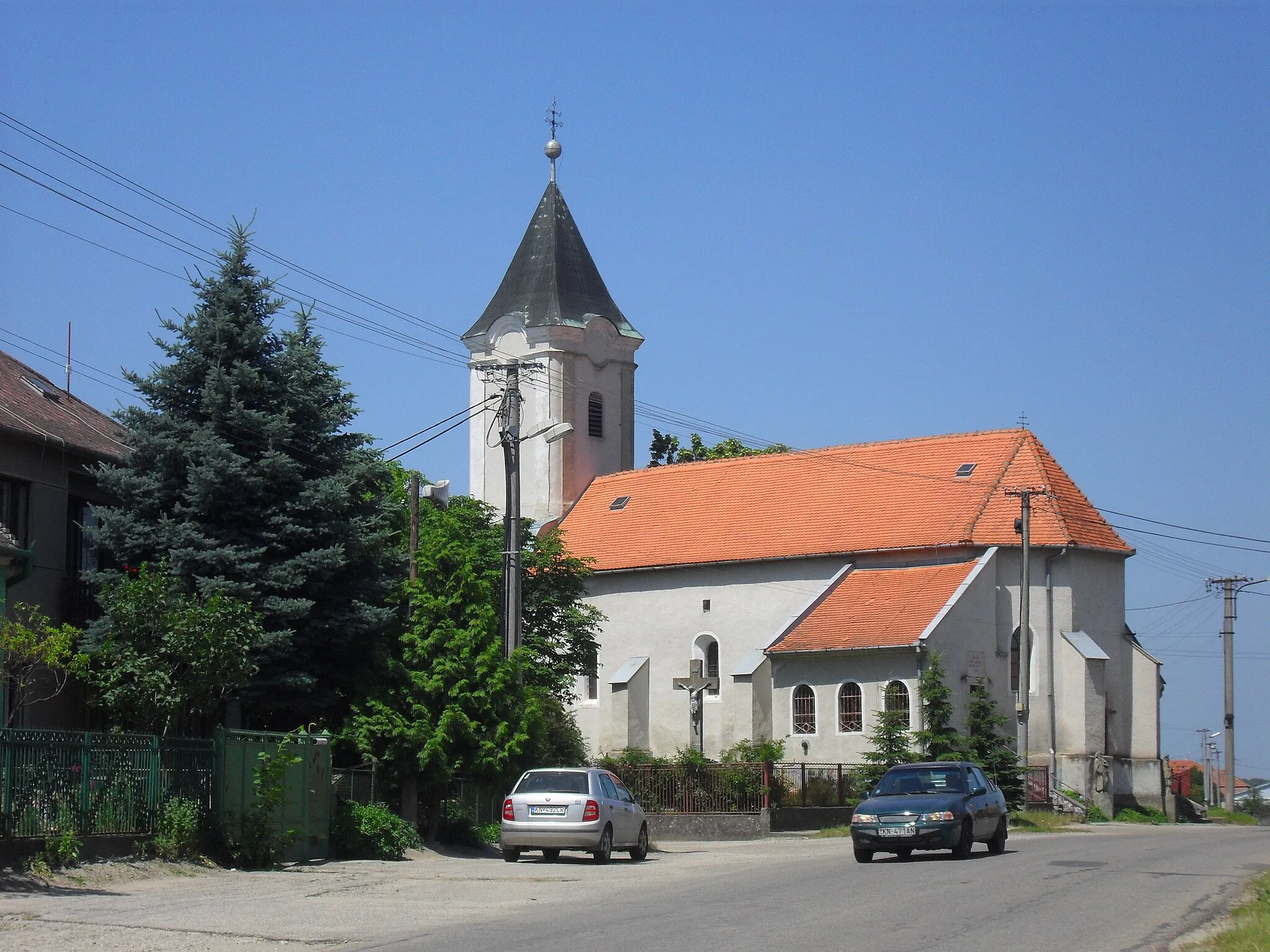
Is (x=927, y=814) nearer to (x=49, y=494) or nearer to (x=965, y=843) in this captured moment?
(x=965, y=843)

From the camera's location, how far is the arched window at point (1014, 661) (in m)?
43.2

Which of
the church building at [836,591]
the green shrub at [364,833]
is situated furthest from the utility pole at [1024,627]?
the green shrub at [364,833]

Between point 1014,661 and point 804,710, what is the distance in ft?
19.7

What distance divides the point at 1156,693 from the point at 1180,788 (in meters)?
5.42

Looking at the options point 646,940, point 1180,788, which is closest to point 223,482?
point 646,940

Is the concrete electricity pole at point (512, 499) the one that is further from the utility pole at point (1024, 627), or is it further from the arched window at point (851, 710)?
the utility pole at point (1024, 627)

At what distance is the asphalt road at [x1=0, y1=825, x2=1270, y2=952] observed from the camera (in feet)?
40.0

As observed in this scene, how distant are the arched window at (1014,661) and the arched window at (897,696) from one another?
4.17 m

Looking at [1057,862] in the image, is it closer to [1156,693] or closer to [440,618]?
[440,618]

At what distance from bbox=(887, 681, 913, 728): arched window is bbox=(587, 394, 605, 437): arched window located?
19.2m

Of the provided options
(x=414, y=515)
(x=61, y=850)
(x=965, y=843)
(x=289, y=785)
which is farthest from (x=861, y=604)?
(x=61, y=850)

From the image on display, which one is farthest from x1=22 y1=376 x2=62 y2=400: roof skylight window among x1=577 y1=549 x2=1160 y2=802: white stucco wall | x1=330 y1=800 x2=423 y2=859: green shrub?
x1=577 y1=549 x2=1160 y2=802: white stucco wall

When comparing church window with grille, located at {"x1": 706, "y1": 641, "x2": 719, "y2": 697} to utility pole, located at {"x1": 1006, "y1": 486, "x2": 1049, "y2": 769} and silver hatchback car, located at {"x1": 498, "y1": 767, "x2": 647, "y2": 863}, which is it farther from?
silver hatchback car, located at {"x1": 498, "y1": 767, "x2": 647, "y2": 863}

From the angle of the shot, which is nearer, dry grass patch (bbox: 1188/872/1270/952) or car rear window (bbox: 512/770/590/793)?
dry grass patch (bbox: 1188/872/1270/952)
